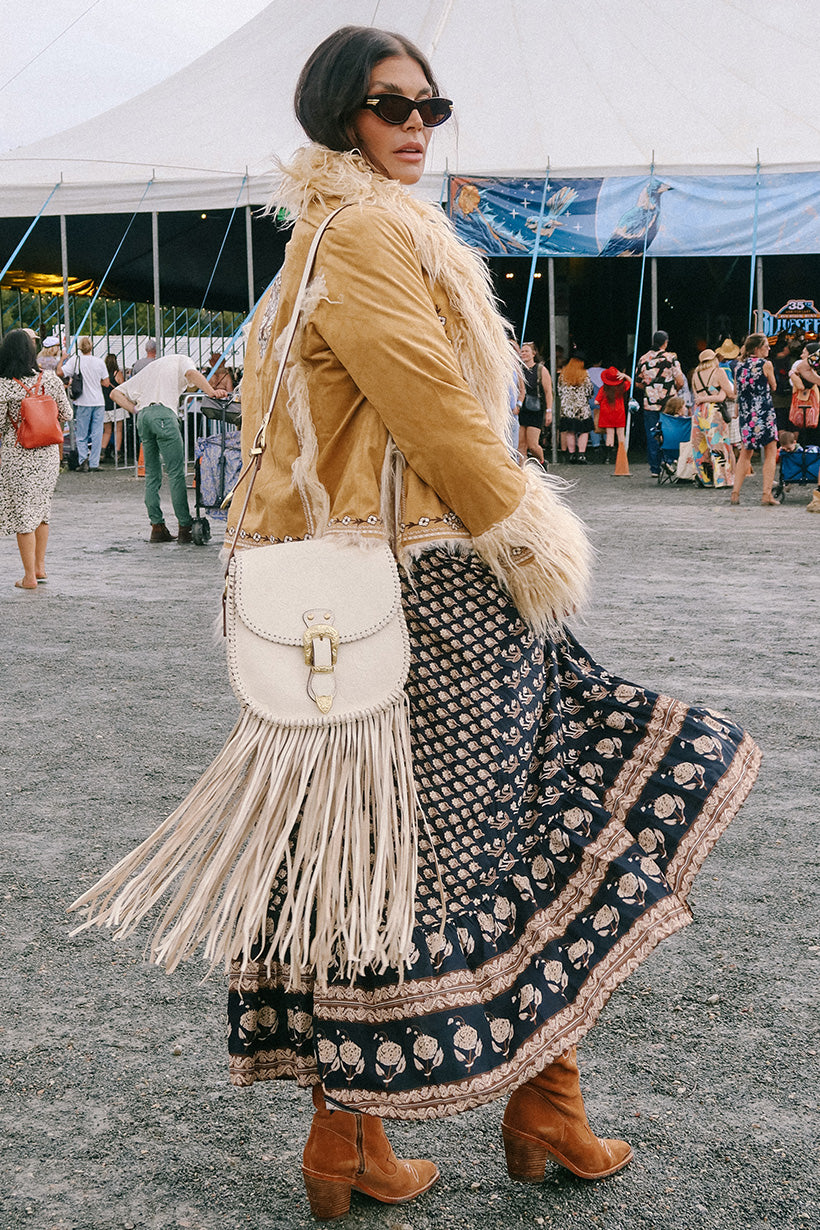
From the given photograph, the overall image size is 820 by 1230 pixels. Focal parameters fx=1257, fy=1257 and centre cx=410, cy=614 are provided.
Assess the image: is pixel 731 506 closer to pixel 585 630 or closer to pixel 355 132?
pixel 585 630

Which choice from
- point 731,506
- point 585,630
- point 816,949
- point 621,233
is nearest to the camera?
point 816,949

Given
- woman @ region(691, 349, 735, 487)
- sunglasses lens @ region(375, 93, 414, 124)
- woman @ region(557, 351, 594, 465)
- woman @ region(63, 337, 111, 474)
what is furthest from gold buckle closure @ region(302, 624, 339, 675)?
woman @ region(557, 351, 594, 465)

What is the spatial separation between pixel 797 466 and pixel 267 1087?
12.3 metres

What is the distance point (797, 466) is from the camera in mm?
13594

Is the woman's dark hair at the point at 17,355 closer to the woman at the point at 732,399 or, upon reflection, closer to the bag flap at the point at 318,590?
A: the bag flap at the point at 318,590

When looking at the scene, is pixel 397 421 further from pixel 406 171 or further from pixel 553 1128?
pixel 553 1128

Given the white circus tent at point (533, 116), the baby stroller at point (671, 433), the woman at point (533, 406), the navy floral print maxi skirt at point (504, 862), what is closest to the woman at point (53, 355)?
the white circus tent at point (533, 116)

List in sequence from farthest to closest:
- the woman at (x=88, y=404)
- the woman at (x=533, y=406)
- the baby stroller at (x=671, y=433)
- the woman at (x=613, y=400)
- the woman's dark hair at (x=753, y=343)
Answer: the woman at (x=88, y=404) → the woman at (x=613, y=400) → the baby stroller at (x=671, y=433) → the woman at (x=533, y=406) → the woman's dark hair at (x=753, y=343)

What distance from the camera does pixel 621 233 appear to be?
15.7 meters

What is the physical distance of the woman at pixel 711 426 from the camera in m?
13.9

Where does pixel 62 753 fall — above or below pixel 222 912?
below

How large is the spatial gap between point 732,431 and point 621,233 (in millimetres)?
3101

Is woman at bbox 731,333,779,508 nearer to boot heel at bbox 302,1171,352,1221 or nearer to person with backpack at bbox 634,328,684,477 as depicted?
person with backpack at bbox 634,328,684,477

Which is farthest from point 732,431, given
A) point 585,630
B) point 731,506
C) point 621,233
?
point 585,630
